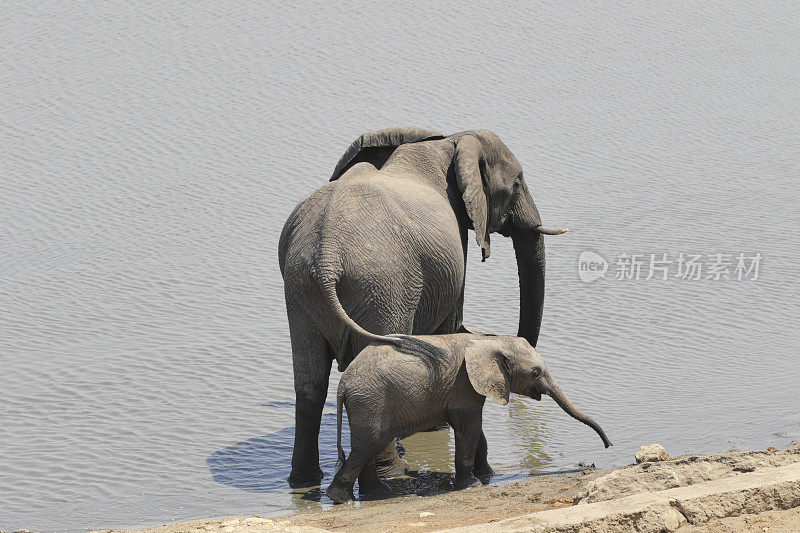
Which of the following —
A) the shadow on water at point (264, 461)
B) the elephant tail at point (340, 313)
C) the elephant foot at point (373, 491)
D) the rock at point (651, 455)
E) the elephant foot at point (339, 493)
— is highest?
the elephant tail at point (340, 313)

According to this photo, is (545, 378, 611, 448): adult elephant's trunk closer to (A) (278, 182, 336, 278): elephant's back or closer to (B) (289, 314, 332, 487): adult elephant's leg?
(B) (289, 314, 332, 487): adult elephant's leg

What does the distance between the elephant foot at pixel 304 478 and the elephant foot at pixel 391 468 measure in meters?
0.45

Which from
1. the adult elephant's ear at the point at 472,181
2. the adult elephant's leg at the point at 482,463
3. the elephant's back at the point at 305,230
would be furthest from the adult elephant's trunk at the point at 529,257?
the elephant's back at the point at 305,230

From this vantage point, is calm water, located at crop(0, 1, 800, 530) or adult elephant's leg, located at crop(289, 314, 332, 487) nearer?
adult elephant's leg, located at crop(289, 314, 332, 487)

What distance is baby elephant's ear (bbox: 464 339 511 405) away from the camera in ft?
27.8

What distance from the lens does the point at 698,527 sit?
21.6ft

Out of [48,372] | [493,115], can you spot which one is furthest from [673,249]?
[48,372]

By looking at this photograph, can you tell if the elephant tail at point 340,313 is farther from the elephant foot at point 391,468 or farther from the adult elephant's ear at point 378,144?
the adult elephant's ear at point 378,144

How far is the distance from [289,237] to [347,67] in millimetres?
17109

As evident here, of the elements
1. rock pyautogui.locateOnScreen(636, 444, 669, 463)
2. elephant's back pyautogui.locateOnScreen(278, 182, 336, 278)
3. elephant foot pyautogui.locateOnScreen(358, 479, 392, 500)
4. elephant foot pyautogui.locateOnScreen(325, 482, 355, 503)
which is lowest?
elephant foot pyautogui.locateOnScreen(358, 479, 392, 500)

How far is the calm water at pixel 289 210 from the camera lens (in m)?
10.2

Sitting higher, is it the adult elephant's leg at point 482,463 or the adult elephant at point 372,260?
the adult elephant at point 372,260

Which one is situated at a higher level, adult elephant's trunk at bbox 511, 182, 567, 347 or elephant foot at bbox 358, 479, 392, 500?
adult elephant's trunk at bbox 511, 182, 567, 347

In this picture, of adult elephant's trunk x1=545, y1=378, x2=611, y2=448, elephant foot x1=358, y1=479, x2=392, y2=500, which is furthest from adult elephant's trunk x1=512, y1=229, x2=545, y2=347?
elephant foot x1=358, y1=479, x2=392, y2=500
